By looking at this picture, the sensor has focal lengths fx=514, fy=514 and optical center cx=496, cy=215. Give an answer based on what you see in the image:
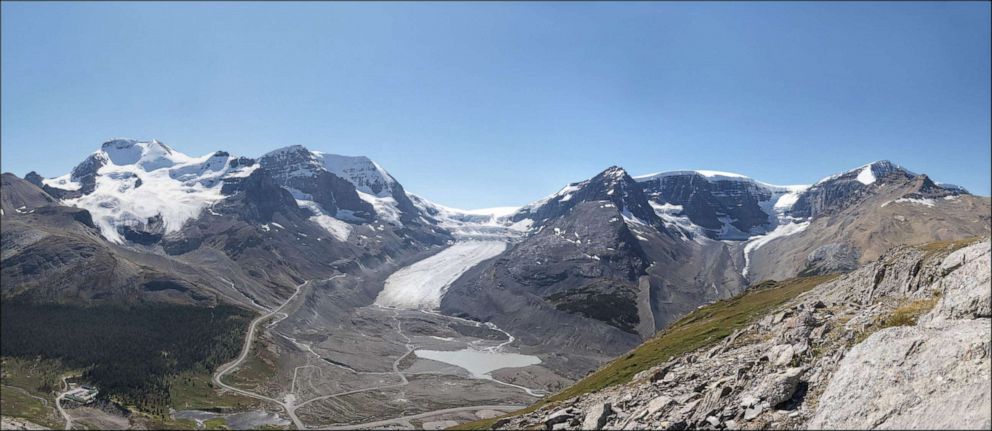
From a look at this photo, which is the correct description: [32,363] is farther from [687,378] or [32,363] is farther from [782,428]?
[782,428]

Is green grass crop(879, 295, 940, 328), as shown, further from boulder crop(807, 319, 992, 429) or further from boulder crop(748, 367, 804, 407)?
boulder crop(748, 367, 804, 407)

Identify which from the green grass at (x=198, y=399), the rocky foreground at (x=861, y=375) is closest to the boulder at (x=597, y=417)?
the rocky foreground at (x=861, y=375)

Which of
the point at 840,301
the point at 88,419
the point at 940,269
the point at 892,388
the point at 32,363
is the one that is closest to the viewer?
the point at 892,388

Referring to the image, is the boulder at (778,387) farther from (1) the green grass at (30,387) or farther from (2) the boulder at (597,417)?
(1) the green grass at (30,387)

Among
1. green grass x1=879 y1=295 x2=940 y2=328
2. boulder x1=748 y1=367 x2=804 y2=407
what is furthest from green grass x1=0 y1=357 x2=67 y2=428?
green grass x1=879 y1=295 x2=940 y2=328

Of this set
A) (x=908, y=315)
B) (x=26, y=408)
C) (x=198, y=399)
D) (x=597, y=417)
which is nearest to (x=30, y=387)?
(x=26, y=408)

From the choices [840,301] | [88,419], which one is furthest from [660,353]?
[88,419]

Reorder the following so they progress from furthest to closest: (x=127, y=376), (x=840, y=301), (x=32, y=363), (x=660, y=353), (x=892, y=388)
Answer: (x=127, y=376)
(x=32, y=363)
(x=660, y=353)
(x=840, y=301)
(x=892, y=388)

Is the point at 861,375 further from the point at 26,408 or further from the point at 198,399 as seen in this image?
the point at 198,399
